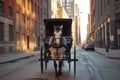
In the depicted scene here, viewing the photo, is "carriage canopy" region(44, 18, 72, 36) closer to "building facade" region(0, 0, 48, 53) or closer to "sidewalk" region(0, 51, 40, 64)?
"sidewalk" region(0, 51, 40, 64)

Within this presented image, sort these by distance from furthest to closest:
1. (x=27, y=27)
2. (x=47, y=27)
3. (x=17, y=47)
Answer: (x=27, y=27), (x=17, y=47), (x=47, y=27)

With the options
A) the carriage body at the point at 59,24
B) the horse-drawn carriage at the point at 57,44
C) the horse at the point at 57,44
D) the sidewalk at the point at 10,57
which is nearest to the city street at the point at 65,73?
the horse-drawn carriage at the point at 57,44

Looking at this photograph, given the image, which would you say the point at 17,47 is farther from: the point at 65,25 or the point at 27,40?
the point at 65,25

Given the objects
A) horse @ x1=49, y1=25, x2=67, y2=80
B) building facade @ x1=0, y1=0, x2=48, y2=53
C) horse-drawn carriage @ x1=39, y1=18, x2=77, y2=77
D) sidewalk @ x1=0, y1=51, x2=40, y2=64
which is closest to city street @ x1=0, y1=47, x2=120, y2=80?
horse-drawn carriage @ x1=39, y1=18, x2=77, y2=77

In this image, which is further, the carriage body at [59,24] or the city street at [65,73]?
the carriage body at [59,24]

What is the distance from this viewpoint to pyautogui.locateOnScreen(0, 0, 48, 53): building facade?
4494 centimetres

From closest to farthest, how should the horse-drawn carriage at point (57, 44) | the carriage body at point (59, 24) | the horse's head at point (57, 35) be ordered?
the horse's head at point (57, 35) < the horse-drawn carriage at point (57, 44) < the carriage body at point (59, 24)

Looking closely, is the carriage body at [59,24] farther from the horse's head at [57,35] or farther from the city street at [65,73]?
the horse's head at [57,35]

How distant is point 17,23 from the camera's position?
53219 millimetres

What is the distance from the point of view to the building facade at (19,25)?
4494cm

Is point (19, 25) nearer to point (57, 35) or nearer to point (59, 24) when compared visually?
point (59, 24)

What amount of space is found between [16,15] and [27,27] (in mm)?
10188

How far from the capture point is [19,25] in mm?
54688

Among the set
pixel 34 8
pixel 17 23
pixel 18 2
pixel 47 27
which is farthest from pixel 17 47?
pixel 47 27
